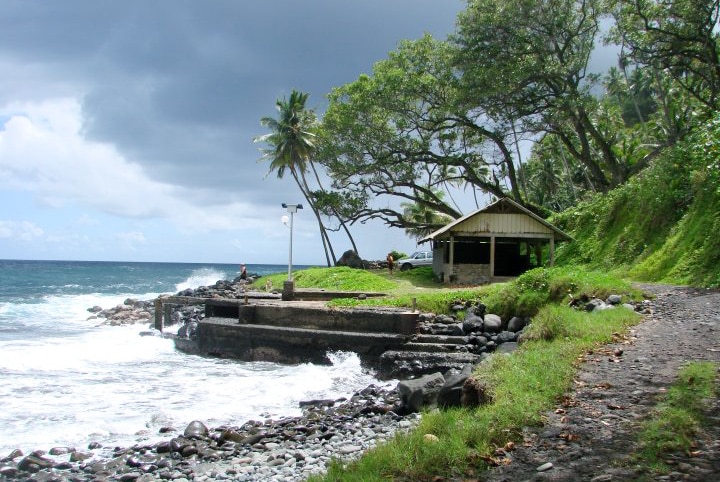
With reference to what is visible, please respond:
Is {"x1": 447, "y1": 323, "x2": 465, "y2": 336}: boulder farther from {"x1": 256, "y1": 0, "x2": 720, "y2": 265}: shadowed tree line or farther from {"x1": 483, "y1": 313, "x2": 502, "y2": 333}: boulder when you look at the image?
{"x1": 256, "y1": 0, "x2": 720, "y2": 265}: shadowed tree line

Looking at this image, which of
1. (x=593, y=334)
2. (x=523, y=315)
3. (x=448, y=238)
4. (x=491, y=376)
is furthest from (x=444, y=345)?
(x=448, y=238)

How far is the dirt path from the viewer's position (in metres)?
4.21

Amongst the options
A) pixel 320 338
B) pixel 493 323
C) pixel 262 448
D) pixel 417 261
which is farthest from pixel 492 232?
pixel 262 448

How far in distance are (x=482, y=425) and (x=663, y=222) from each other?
17.4m

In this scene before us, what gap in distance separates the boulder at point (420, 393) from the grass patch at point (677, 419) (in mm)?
3249

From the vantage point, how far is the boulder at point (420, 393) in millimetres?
8188

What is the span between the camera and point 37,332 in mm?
23031

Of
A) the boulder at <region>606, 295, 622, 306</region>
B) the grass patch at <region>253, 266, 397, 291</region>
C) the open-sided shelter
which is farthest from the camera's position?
the open-sided shelter

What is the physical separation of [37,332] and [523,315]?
19387 millimetres

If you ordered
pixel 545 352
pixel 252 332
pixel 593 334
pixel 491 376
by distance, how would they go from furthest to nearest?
pixel 252 332
pixel 593 334
pixel 545 352
pixel 491 376

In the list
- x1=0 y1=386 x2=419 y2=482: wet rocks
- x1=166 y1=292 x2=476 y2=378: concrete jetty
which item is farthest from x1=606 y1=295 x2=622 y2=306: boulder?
x1=0 y1=386 x2=419 y2=482: wet rocks

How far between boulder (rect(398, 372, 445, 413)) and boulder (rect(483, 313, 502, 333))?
5.16 meters

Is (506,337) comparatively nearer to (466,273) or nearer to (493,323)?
(493,323)

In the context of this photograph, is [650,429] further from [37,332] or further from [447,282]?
[37,332]
